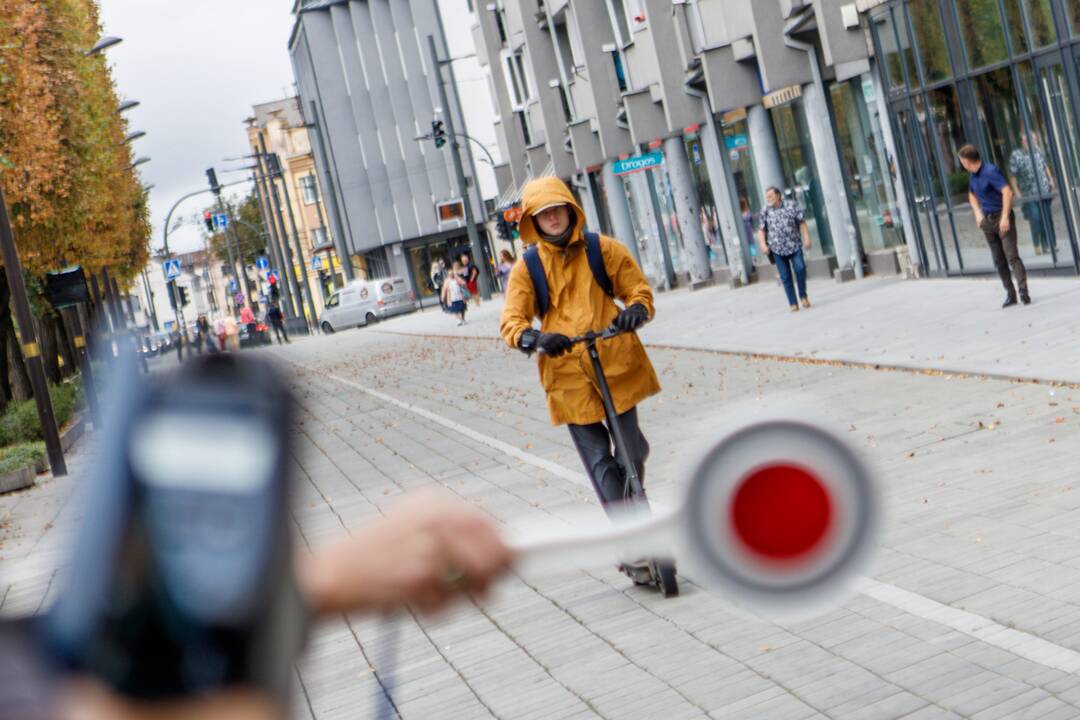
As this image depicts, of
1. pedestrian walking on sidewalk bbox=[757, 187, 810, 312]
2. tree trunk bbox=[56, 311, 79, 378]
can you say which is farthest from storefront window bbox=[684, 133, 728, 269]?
tree trunk bbox=[56, 311, 79, 378]

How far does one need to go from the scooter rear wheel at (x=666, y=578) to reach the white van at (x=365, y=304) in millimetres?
59008

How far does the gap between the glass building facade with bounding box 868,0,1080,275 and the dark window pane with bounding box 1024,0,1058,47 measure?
0.06 feet

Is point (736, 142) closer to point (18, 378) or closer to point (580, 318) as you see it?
point (18, 378)

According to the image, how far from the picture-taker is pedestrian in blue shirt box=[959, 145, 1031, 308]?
58.3ft

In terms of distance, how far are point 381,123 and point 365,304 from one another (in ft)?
73.2

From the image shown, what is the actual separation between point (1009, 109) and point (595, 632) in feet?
52.0

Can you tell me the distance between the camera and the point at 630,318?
6.98 m

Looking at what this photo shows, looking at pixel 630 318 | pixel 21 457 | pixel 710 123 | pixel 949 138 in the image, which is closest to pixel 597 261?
pixel 630 318

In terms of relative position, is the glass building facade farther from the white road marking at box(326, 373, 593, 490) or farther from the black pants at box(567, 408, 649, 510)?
the black pants at box(567, 408, 649, 510)

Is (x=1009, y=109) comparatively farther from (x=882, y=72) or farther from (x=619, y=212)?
(x=619, y=212)

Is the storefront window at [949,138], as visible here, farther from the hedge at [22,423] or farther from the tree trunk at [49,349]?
the tree trunk at [49,349]

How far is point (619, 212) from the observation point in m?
44.2

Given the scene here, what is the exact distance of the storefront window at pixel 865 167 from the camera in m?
27.2

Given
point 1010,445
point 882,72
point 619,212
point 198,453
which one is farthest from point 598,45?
point 198,453
